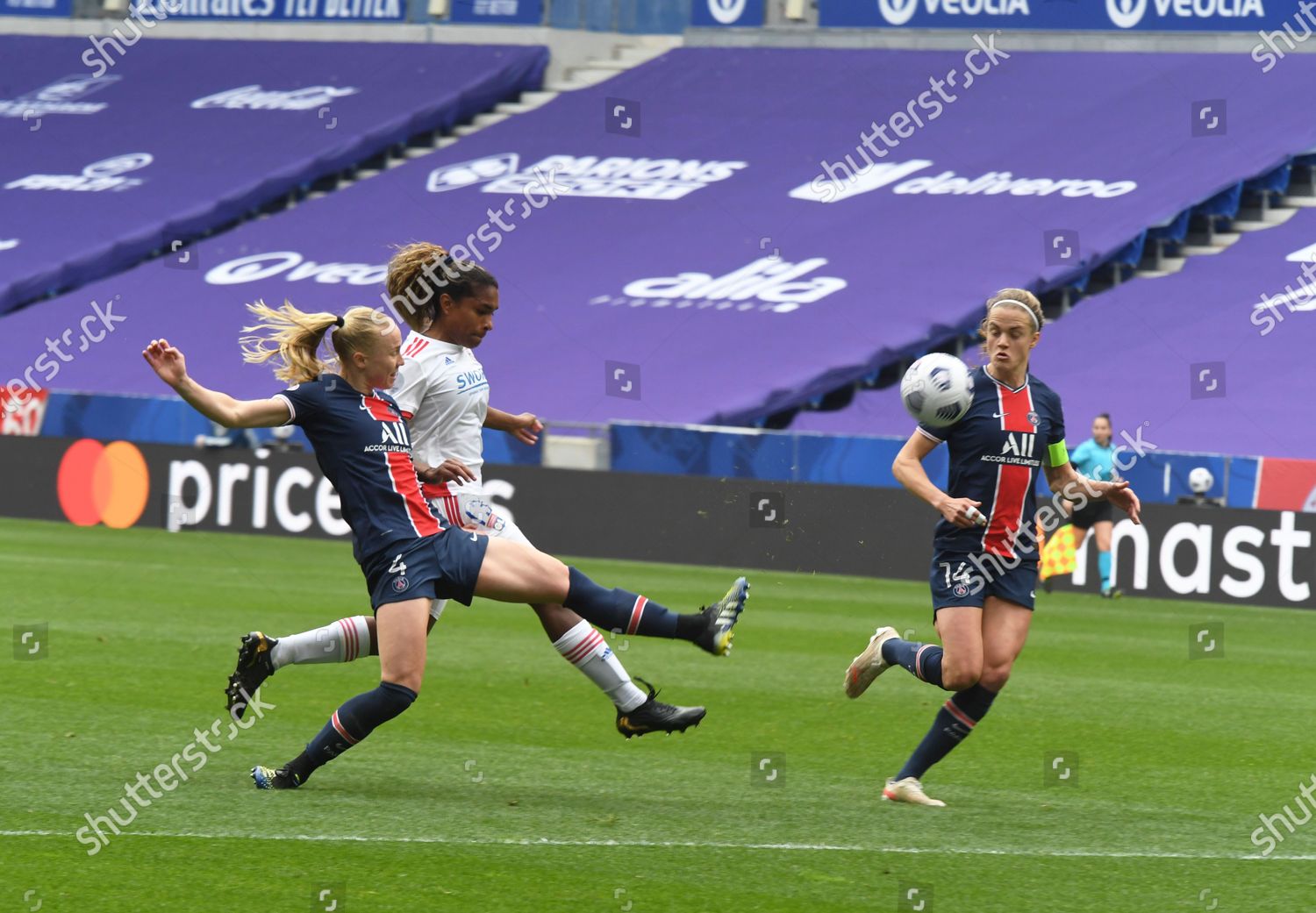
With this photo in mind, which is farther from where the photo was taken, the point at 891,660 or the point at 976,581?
the point at 891,660

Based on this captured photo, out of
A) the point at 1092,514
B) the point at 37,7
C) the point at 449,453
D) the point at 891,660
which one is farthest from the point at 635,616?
the point at 37,7

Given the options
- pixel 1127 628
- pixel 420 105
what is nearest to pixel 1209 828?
pixel 1127 628

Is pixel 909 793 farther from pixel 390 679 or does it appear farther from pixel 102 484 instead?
pixel 102 484

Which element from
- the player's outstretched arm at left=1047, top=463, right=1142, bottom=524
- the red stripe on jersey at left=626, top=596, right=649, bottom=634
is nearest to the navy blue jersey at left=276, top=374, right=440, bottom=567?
the red stripe on jersey at left=626, top=596, right=649, bottom=634

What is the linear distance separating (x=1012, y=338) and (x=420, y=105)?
93.6 ft

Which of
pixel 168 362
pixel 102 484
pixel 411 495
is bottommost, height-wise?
pixel 102 484

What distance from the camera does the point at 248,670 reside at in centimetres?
802

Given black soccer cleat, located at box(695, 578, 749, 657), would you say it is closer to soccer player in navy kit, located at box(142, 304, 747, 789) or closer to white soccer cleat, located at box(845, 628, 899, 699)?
soccer player in navy kit, located at box(142, 304, 747, 789)

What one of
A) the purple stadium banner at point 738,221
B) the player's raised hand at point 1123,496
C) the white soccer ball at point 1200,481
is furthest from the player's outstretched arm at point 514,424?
the purple stadium banner at point 738,221

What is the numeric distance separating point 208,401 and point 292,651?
156 centimetres

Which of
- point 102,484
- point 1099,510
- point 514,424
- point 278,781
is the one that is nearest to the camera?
point 278,781

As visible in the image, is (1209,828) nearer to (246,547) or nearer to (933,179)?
(246,547)

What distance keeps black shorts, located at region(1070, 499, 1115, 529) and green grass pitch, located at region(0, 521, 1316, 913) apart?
3.27m

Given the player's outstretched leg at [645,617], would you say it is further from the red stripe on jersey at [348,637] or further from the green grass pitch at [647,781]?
the red stripe on jersey at [348,637]
